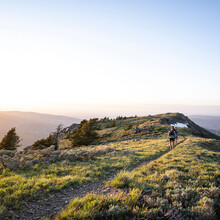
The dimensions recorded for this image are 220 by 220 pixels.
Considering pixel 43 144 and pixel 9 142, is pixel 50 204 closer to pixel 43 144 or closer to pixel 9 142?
pixel 43 144

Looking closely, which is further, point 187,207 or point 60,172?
point 60,172

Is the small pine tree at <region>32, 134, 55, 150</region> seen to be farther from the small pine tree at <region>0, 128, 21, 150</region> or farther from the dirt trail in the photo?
the dirt trail

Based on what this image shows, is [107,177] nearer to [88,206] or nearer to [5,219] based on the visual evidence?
[88,206]

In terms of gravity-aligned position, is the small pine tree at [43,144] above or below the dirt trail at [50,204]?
below

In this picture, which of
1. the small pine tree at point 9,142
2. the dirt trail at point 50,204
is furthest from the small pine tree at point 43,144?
the dirt trail at point 50,204

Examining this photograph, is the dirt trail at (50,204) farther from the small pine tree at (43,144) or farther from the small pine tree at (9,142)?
the small pine tree at (9,142)

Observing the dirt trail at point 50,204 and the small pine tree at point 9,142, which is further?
the small pine tree at point 9,142

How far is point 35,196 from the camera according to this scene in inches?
205

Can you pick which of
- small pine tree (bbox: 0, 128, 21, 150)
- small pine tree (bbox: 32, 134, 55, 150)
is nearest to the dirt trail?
small pine tree (bbox: 32, 134, 55, 150)

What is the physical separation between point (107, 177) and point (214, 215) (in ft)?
17.4

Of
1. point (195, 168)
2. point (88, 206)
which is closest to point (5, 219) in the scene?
point (88, 206)

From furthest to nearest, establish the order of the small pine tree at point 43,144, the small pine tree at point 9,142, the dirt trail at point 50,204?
1. the small pine tree at point 9,142
2. the small pine tree at point 43,144
3. the dirt trail at point 50,204

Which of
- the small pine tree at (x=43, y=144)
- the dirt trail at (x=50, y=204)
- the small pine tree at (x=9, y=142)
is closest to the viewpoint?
the dirt trail at (x=50, y=204)

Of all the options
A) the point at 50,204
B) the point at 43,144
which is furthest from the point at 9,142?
the point at 50,204
